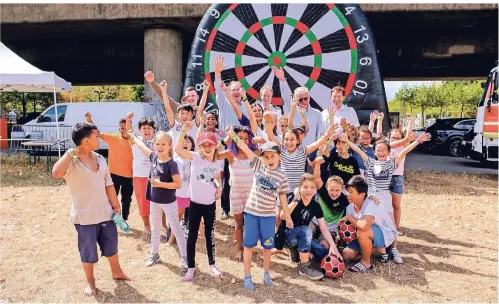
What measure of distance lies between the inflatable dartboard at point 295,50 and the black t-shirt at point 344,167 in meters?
2.57

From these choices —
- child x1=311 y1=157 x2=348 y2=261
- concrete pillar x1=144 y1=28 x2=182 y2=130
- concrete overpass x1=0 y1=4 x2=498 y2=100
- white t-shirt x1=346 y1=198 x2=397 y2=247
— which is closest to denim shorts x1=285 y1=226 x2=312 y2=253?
child x1=311 y1=157 x2=348 y2=261

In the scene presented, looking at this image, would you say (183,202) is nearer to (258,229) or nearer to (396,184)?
(258,229)

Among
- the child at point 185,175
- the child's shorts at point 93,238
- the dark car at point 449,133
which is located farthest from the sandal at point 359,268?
the dark car at point 449,133

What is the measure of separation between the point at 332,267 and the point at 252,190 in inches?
Result: 39.8

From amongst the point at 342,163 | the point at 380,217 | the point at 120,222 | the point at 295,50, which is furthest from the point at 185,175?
the point at 295,50

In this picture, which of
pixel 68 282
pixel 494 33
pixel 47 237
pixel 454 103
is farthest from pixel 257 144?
pixel 454 103

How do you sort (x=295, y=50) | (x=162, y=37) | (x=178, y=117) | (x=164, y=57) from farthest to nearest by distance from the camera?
(x=162, y=37) → (x=164, y=57) → (x=295, y=50) → (x=178, y=117)

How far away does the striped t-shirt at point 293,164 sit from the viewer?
12.9 feet

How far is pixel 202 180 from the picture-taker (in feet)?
11.5

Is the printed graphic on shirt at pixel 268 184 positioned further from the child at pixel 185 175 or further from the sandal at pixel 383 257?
the sandal at pixel 383 257

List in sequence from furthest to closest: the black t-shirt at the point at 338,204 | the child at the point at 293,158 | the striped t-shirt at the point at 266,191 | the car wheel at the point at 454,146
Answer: the car wheel at the point at 454,146 < the black t-shirt at the point at 338,204 < the child at the point at 293,158 < the striped t-shirt at the point at 266,191

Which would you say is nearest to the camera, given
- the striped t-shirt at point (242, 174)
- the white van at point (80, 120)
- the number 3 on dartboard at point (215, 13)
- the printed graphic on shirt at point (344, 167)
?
the striped t-shirt at point (242, 174)

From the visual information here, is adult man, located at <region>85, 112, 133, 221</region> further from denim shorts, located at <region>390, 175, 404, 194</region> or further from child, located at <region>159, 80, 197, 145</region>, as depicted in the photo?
denim shorts, located at <region>390, 175, 404, 194</region>

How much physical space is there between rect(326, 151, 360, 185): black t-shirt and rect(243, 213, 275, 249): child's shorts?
1.12m
